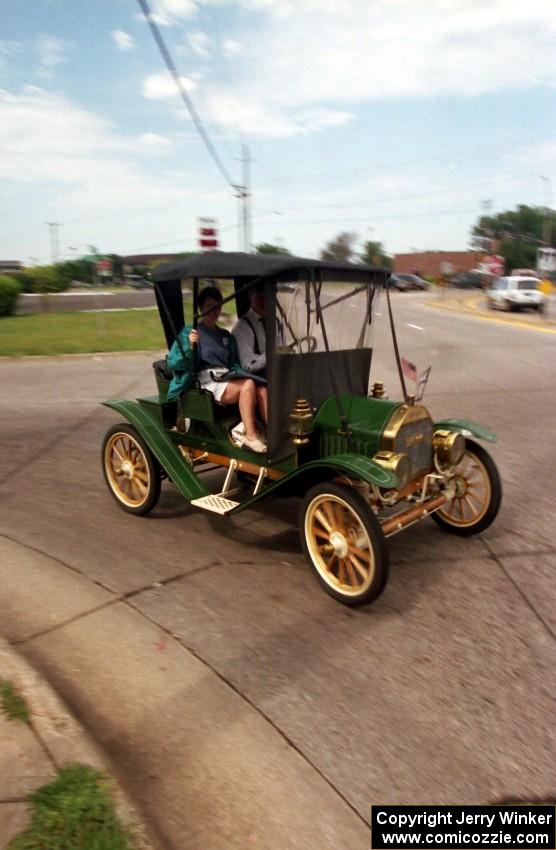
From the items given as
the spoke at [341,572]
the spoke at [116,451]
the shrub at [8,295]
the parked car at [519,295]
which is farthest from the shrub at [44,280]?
the spoke at [341,572]

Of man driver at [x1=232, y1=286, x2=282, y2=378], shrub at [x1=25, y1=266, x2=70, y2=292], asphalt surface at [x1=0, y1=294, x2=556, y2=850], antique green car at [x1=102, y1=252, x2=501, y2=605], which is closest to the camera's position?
asphalt surface at [x1=0, y1=294, x2=556, y2=850]

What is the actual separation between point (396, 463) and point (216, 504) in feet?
4.45

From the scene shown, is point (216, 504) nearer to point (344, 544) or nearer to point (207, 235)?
point (344, 544)

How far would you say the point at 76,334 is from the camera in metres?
19.1

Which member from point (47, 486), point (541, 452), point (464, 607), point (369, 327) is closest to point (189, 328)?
point (369, 327)

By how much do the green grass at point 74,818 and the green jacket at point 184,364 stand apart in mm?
3011

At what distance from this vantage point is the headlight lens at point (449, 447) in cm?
426

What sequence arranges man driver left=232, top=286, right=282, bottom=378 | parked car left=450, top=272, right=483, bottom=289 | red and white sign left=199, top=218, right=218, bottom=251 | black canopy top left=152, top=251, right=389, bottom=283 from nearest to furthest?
black canopy top left=152, top=251, right=389, bottom=283, man driver left=232, top=286, right=282, bottom=378, red and white sign left=199, top=218, right=218, bottom=251, parked car left=450, top=272, right=483, bottom=289

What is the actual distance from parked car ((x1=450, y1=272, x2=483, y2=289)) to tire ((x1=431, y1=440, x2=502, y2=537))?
56.8 metres

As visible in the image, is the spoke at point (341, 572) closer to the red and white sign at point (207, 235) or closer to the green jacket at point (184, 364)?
the green jacket at point (184, 364)

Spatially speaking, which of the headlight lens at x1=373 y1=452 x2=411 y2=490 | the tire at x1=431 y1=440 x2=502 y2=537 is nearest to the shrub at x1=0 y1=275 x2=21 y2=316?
the tire at x1=431 y1=440 x2=502 y2=537

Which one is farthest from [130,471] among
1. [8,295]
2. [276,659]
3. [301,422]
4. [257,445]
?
[8,295]

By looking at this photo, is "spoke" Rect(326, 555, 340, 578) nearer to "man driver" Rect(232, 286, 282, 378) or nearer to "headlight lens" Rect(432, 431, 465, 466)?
"headlight lens" Rect(432, 431, 465, 466)

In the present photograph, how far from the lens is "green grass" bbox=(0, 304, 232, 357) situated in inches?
621
